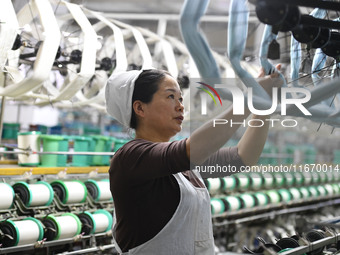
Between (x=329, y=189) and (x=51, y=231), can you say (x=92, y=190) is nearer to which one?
(x=51, y=231)

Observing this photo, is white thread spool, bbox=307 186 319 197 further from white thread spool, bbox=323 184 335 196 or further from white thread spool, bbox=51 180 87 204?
white thread spool, bbox=51 180 87 204

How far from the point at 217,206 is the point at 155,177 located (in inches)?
151

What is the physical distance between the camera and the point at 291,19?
1112 mm

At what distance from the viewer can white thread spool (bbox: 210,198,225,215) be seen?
16.0 feet

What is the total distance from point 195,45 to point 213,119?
0.59 feet

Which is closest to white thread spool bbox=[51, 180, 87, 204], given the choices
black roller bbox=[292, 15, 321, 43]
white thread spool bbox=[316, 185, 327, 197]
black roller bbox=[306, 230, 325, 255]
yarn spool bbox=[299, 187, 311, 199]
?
black roller bbox=[306, 230, 325, 255]

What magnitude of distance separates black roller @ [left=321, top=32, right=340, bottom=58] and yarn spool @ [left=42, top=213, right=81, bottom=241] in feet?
7.98

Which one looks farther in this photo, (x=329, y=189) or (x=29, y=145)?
(x=329, y=189)

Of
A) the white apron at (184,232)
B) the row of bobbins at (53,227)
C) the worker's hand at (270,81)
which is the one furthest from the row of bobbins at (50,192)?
the worker's hand at (270,81)

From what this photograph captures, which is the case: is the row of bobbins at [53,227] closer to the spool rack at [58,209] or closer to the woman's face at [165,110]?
the spool rack at [58,209]

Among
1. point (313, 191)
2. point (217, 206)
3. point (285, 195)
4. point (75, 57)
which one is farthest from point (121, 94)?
point (313, 191)

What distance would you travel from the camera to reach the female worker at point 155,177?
125 cm

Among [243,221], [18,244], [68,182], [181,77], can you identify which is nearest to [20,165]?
[68,182]

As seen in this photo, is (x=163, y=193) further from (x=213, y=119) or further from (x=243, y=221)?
(x=243, y=221)
